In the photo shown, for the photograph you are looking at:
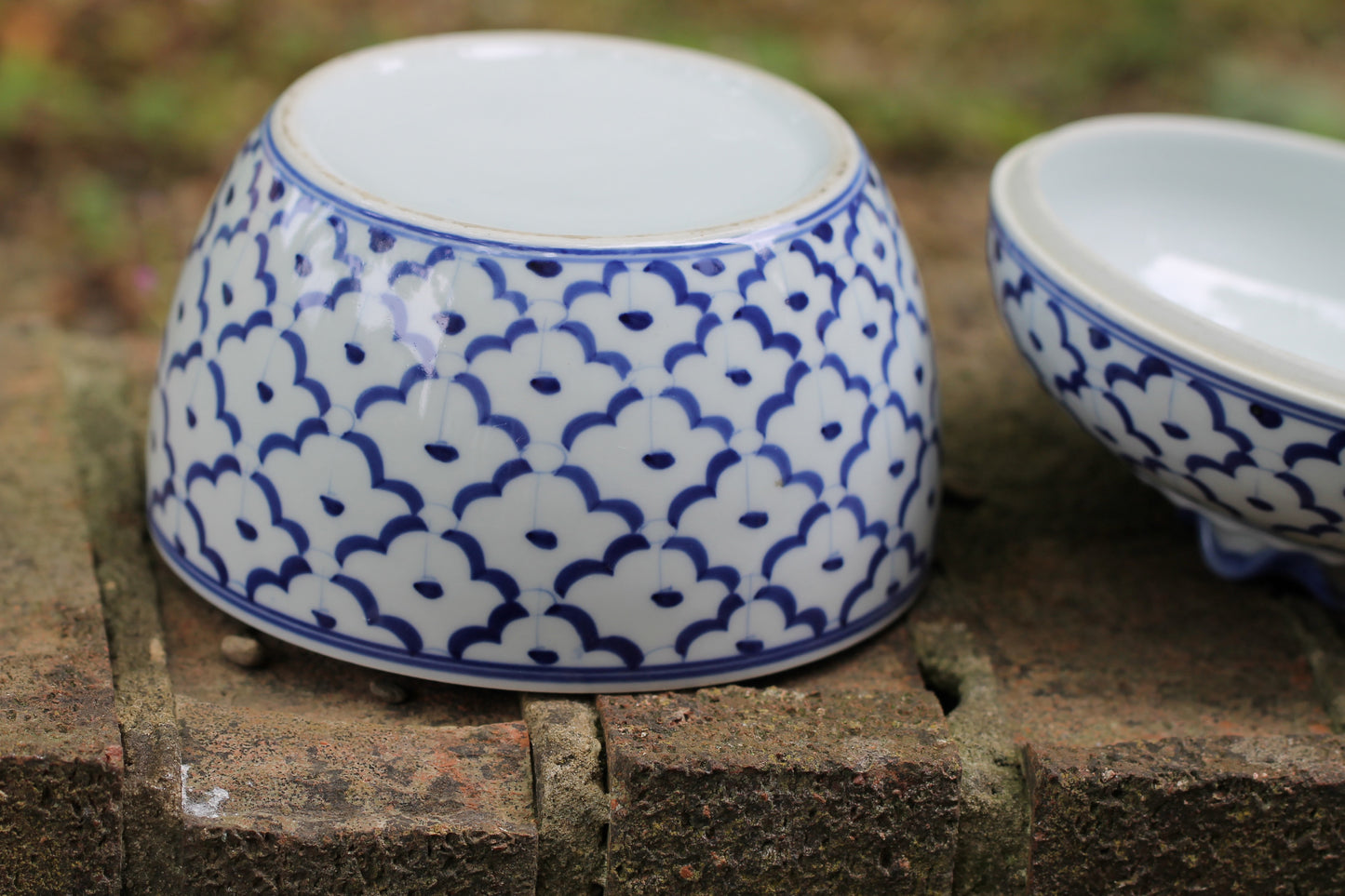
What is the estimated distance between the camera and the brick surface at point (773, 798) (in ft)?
3.18

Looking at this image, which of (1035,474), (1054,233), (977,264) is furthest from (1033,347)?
(977,264)

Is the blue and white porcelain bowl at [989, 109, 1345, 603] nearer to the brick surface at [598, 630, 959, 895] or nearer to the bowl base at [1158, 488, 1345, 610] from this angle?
the bowl base at [1158, 488, 1345, 610]

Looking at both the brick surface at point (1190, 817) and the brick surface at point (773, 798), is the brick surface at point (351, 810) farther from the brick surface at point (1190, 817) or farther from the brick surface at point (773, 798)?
the brick surface at point (1190, 817)

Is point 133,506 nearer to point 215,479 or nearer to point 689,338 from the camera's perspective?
point 215,479

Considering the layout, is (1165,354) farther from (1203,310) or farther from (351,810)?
(351,810)

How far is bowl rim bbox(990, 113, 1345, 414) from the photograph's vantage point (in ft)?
3.11

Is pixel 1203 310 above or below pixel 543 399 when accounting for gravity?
below

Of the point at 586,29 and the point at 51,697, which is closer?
the point at 51,697

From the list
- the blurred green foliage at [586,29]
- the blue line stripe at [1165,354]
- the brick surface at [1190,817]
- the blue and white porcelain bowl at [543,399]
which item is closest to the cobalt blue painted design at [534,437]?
the blue and white porcelain bowl at [543,399]

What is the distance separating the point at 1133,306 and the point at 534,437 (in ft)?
1.43

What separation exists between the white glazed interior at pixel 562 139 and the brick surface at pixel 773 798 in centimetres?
34

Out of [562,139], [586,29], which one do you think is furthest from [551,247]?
[586,29]

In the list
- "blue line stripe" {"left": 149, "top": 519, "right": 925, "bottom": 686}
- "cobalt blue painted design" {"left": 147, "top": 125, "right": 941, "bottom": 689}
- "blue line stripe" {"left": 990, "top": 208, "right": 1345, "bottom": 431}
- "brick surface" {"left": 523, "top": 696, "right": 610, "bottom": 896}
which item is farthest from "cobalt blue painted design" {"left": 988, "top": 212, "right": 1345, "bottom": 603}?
"brick surface" {"left": 523, "top": 696, "right": 610, "bottom": 896}

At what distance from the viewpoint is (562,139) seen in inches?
44.2
